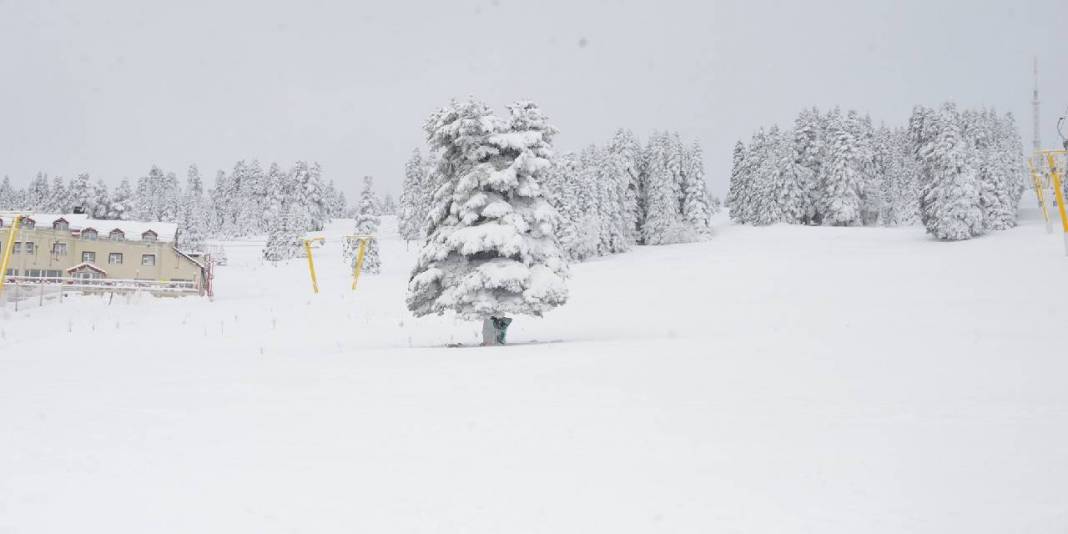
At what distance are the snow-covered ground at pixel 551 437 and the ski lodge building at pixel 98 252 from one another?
1592 inches

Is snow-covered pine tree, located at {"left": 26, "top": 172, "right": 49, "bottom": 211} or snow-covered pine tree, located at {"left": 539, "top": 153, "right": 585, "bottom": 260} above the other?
snow-covered pine tree, located at {"left": 26, "top": 172, "right": 49, "bottom": 211}

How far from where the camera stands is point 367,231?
295ft

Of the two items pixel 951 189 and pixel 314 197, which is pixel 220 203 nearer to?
pixel 314 197

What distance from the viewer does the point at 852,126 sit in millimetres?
79750

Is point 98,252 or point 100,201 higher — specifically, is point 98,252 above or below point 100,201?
below

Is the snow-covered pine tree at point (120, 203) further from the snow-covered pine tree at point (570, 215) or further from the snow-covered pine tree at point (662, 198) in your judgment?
the snow-covered pine tree at point (662, 198)

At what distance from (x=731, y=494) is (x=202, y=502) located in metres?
4.88

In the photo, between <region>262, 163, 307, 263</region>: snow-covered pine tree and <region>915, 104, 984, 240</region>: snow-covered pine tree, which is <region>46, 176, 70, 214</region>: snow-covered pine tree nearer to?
<region>262, 163, 307, 263</region>: snow-covered pine tree

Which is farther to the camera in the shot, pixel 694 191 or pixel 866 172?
pixel 866 172

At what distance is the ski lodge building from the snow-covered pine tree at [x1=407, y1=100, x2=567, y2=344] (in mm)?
Result: 38455

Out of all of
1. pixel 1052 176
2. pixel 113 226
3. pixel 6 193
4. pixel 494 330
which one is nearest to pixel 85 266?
pixel 113 226

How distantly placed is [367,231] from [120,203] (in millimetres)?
31297

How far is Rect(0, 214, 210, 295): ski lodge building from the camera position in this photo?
53875 mm

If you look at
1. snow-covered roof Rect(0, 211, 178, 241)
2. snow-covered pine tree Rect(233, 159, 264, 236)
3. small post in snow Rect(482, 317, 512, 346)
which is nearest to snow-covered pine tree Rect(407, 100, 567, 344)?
small post in snow Rect(482, 317, 512, 346)
